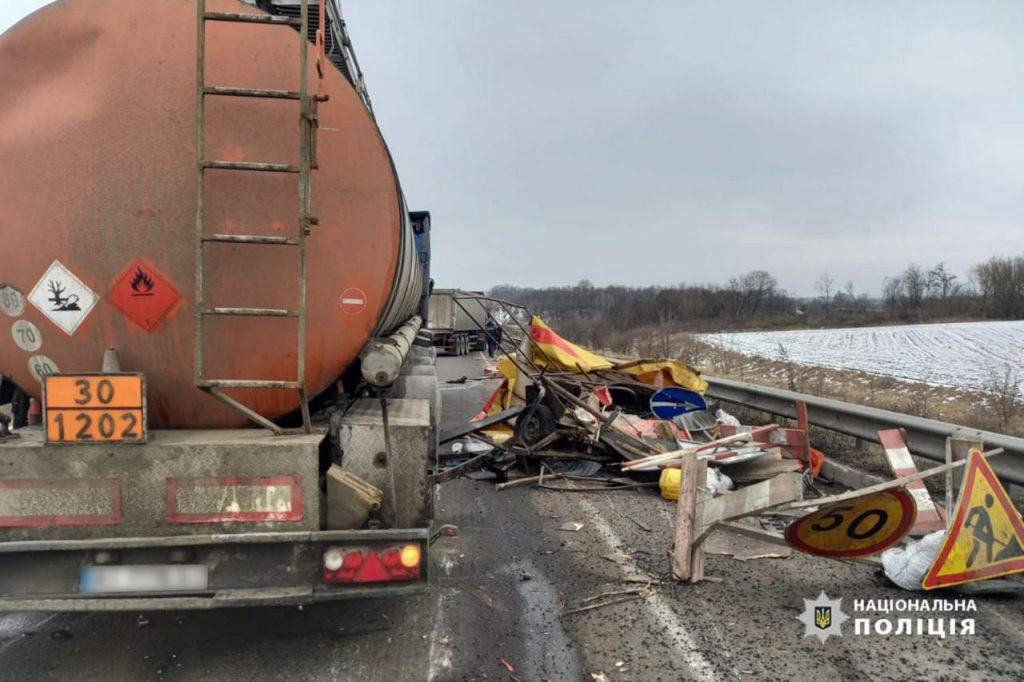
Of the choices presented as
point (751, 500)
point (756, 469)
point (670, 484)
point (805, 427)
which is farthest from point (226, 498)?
point (805, 427)

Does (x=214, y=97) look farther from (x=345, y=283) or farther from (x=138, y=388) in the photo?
(x=138, y=388)

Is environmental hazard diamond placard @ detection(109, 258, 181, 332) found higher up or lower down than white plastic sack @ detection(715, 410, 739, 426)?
higher up

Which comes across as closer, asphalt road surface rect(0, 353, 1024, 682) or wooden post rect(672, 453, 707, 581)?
asphalt road surface rect(0, 353, 1024, 682)

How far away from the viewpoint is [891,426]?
233 inches

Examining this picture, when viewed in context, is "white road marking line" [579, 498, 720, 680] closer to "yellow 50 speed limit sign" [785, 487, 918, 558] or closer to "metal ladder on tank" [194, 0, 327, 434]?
"yellow 50 speed limit sign" [785, 487, 918, 558]

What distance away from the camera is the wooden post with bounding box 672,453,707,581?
4176 millimetres

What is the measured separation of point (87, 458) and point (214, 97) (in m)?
1.79

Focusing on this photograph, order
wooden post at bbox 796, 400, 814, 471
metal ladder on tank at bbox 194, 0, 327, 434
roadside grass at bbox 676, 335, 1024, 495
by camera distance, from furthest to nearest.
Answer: roadside grass at bbox 676, 335, 1024, 495, wooden post at bbox 796, 400, 814, 471, metal ladder on tank at bbox 194, 0, 327, 434

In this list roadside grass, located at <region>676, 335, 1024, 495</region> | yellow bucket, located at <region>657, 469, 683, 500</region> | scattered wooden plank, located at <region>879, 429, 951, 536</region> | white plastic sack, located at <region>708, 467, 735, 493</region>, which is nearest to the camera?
scattered wooden plank, located at <region>879, 429, 951, 536</region>

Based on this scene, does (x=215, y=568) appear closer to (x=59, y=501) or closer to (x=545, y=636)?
(x=59, y=501)

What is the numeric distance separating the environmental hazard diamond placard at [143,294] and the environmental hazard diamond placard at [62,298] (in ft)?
0.43

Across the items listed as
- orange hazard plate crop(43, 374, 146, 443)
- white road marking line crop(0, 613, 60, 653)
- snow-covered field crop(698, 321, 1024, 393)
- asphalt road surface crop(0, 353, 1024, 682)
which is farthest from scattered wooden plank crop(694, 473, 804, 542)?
snow-covered field crop(698, 321, 1024, 393)

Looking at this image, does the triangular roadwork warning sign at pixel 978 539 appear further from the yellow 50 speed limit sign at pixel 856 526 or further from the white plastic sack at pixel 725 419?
the white plastic sack at pixel 725 419

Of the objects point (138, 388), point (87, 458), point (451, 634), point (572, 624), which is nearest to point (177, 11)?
point (138, 388)
